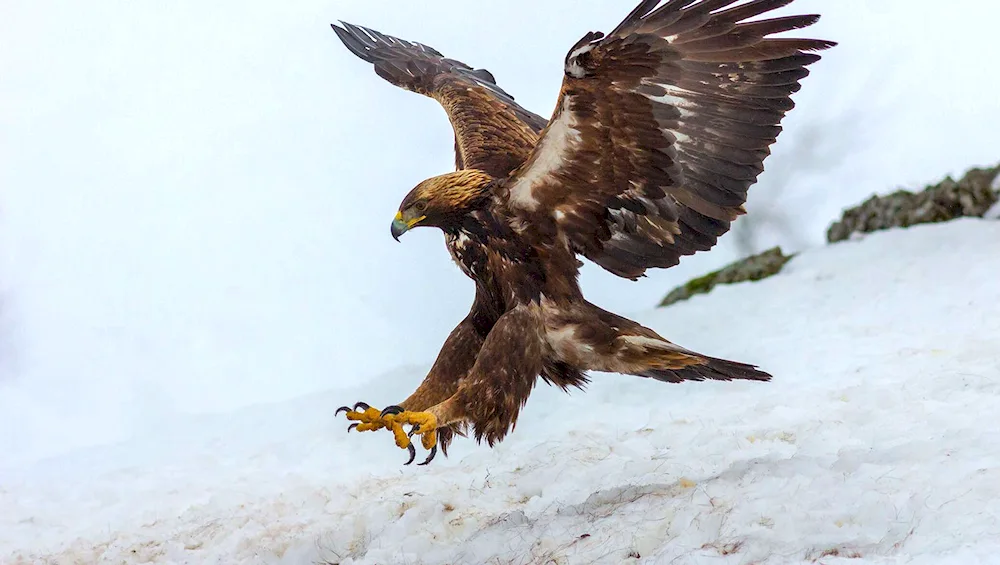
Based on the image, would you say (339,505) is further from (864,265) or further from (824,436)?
(864,265)

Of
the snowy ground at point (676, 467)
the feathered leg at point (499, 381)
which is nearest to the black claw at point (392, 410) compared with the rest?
the feathered leg at point (499, 381)

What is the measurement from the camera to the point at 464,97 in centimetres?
443

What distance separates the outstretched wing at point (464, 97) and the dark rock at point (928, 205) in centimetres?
648

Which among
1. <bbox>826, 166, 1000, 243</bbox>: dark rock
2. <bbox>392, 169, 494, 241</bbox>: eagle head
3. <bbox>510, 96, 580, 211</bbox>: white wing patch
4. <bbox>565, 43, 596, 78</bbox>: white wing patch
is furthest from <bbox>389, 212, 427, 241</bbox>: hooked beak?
<bbox>826, 166, 1000, 243</bbox>: dark rock

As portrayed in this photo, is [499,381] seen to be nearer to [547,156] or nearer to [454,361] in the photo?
[454,361]

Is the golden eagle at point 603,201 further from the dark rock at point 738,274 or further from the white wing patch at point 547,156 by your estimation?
the dark rock at point 738,274

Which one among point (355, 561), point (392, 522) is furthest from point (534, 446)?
point (355, 561)

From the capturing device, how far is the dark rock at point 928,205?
9492mm

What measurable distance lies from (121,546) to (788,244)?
27.5 feet

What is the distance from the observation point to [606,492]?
4.51 m

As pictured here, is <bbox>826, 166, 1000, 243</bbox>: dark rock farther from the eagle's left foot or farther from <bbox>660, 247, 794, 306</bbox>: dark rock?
the eagle's left foot

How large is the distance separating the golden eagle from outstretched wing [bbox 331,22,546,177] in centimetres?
9

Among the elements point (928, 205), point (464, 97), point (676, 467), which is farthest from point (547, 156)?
point (928, 205)

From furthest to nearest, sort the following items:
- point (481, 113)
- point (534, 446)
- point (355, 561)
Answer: point (534, 446) < point (481, 113) < point (355, 561)
